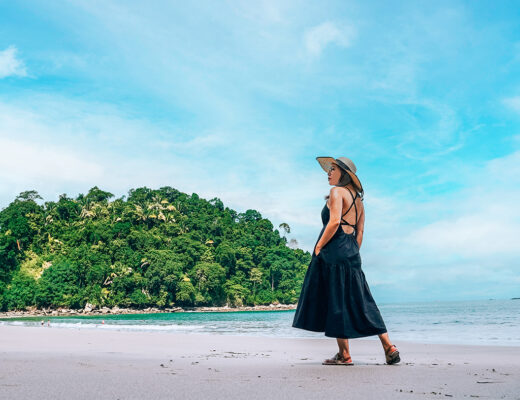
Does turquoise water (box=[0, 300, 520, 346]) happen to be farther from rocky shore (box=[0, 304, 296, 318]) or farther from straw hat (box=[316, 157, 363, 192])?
rocky shore (box=[0, 304, 296, 318])

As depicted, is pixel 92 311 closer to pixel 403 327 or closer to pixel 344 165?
pixel 403 327

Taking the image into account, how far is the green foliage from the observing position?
60869mm

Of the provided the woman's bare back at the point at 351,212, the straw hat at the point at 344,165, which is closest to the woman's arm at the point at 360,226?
the woman's bare back at the point at 351,212

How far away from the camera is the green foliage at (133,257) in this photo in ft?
200

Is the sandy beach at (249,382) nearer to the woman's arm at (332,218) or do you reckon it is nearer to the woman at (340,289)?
the woman at (340,289)

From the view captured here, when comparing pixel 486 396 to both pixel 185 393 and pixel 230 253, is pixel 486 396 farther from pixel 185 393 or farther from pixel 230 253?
pixel 230 253

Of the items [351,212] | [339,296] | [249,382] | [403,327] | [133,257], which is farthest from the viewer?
[133,257]

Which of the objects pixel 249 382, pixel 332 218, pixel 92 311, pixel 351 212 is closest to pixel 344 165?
pixel 351 212

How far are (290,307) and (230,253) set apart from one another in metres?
14.9

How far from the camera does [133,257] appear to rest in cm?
6612

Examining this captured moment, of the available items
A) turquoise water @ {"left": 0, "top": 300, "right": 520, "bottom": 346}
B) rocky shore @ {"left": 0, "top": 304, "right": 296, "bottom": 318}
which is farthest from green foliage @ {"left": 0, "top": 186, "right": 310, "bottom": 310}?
turquoise water @ {"left": 0, "top": 300, "right": 520, "bottom": 346}

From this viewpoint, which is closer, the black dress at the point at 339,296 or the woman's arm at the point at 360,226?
the black dress at the point at 339,296

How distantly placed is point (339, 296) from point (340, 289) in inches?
2.5

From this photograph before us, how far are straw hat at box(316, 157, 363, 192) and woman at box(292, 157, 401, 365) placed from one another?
12 millimetres
